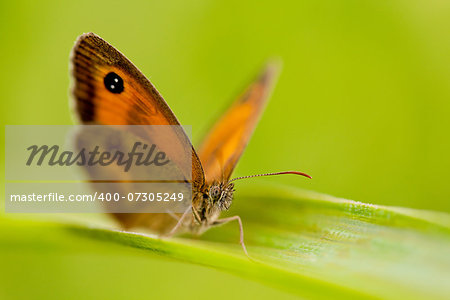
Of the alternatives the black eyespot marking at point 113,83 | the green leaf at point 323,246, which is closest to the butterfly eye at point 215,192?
the green leaf at point 323,246

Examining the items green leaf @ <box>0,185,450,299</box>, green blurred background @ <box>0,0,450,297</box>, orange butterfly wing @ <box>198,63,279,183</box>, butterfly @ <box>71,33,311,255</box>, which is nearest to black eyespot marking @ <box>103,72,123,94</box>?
butterfly @ <box>71,33,311,255</box>

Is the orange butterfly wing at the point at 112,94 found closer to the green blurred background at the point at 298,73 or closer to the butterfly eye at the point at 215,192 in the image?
the butterfly eye at the point at 215,192

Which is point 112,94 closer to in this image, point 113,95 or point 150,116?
point 113,95

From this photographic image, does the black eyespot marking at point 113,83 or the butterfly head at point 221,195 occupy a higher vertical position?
the black eyespot marking at point 113,83

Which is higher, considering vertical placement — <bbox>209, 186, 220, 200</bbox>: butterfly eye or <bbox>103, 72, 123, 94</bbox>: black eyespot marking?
<bbox>103, 72, 123, 94</bbox>: black eyespot marking

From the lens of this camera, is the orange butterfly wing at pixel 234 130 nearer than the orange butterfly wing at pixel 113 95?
No

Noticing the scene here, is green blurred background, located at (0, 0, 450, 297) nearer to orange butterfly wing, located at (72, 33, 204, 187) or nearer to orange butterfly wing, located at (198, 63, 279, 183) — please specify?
orange butterfly wing, located at (198, 63, 279, 183)

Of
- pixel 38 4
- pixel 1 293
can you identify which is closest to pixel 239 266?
pixel 1 293
